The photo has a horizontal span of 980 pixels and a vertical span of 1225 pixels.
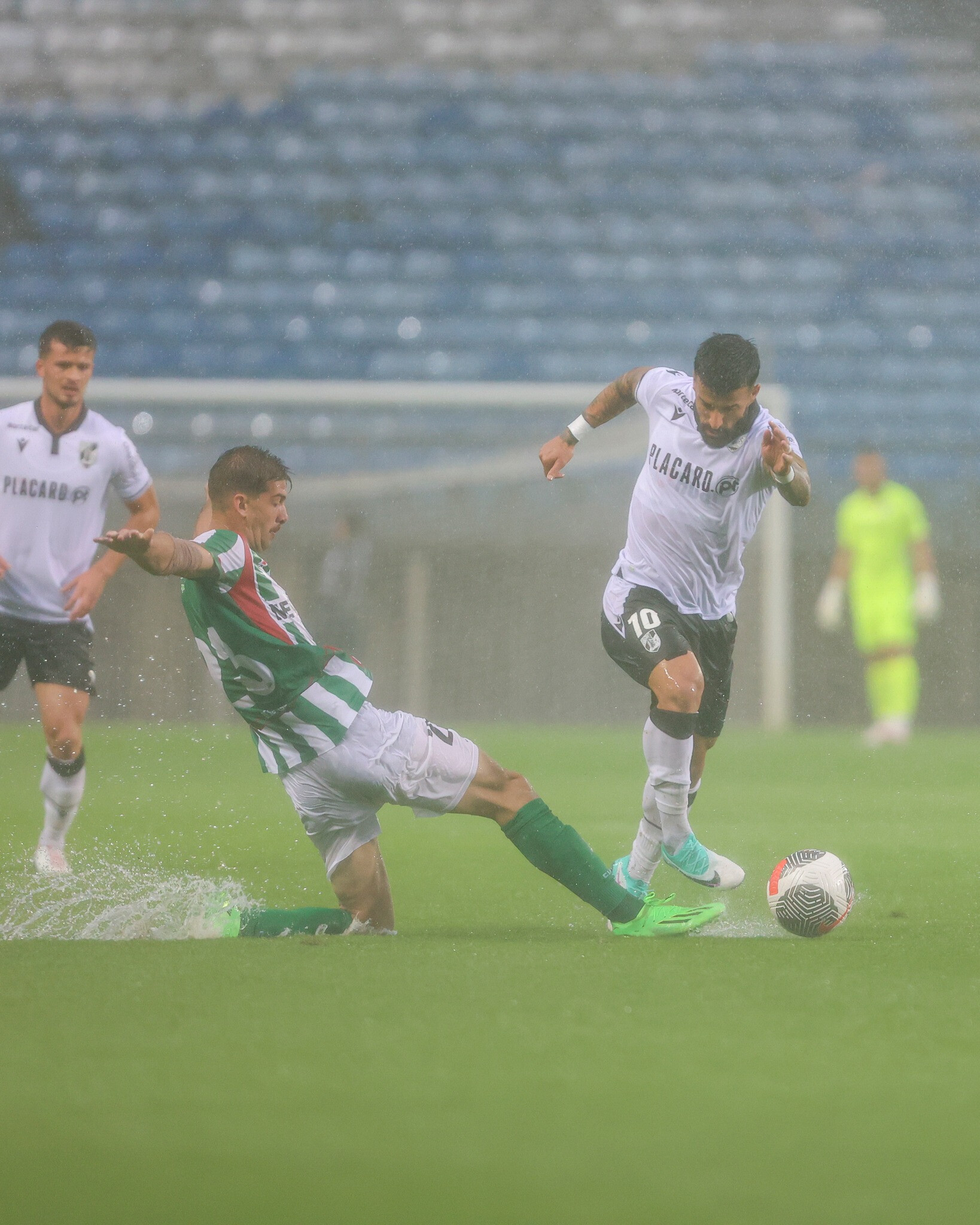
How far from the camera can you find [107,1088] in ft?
7.72

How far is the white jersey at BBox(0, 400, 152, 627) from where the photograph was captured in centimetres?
519

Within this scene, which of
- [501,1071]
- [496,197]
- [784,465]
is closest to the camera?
[501,1071]

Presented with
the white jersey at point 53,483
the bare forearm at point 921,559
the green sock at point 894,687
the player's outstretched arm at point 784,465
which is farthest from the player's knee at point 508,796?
the green sock at point 894,687

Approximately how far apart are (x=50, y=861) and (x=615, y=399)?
7.39ft

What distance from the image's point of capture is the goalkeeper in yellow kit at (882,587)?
1022 centimetres

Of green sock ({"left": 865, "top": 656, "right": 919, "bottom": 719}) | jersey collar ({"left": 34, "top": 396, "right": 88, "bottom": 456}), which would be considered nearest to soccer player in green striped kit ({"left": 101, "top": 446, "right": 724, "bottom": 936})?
jersey collar ({"left": 34, "top": 396, "right": 88, "bottom": 456})

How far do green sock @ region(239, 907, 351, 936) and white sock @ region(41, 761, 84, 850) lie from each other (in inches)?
54.6

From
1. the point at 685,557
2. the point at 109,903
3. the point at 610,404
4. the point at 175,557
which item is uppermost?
the point at 610,404

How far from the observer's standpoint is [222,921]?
3.87m

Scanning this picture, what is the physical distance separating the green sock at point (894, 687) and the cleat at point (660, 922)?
21.9ft

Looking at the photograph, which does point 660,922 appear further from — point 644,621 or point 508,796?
point 644,621

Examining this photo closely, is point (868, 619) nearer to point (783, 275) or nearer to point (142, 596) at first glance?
point (783, 275)

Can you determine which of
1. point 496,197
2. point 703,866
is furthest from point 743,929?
point 496,197

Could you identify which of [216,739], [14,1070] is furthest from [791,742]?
[14,1070]
